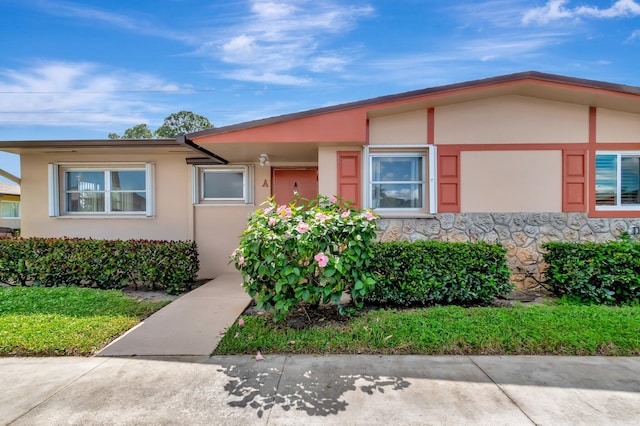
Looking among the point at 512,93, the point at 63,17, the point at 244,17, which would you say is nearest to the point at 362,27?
the point at 244,17

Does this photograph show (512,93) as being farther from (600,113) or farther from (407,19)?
(407,19)

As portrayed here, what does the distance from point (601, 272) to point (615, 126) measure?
3.08 metres

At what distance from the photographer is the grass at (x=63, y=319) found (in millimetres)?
3570

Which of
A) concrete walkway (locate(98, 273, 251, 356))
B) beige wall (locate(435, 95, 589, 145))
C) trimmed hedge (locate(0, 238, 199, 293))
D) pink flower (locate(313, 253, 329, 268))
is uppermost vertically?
beige wall (locate(435, 95, 589, 145))

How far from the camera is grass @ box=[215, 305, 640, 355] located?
3.47m

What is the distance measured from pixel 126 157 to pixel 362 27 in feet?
26.3

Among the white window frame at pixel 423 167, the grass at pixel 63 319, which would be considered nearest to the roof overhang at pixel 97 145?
the grass at pixel 63 319

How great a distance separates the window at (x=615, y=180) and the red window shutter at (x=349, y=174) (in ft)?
→ 15.1

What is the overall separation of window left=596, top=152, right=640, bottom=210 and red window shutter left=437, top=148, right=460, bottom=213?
2.71 m

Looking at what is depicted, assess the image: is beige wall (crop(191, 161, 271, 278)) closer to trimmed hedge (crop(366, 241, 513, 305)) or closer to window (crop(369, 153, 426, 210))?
window (crop(369, 153, 426, 210))

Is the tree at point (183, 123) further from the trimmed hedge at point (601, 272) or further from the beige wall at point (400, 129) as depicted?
the trimmed hedge at point (601, 272)

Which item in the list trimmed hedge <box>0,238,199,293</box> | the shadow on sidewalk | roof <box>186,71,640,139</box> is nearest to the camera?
the shadow on sidewalk

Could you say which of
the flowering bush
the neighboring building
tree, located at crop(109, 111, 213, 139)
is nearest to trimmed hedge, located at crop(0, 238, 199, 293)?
the flowering bush

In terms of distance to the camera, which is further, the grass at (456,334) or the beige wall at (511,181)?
the beige wall at (511,181)
